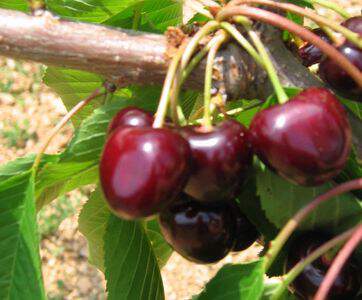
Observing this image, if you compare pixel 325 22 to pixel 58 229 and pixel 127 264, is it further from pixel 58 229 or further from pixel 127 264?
pixel 58 229

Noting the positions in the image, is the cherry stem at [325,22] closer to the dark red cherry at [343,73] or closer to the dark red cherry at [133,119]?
the dark red cherry at [343,73]

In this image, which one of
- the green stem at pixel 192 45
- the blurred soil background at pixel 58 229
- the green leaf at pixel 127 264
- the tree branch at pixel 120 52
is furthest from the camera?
the blurred soil background at pixel 58 229

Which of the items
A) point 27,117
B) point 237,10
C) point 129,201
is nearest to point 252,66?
point 237,10

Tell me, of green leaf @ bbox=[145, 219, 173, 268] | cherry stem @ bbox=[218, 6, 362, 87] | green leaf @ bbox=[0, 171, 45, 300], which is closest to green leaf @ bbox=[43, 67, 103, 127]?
green leaf @ bbox=[145, 219, 173, 268]

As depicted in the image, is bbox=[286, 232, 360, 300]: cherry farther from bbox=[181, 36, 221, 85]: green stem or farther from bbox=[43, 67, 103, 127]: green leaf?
bbox=[43, 67, 103, 127]: green leaf

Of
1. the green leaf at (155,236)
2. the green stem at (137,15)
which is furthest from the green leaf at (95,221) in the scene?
the green stem at (137,15)

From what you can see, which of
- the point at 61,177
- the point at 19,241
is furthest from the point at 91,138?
the point at 19,241
